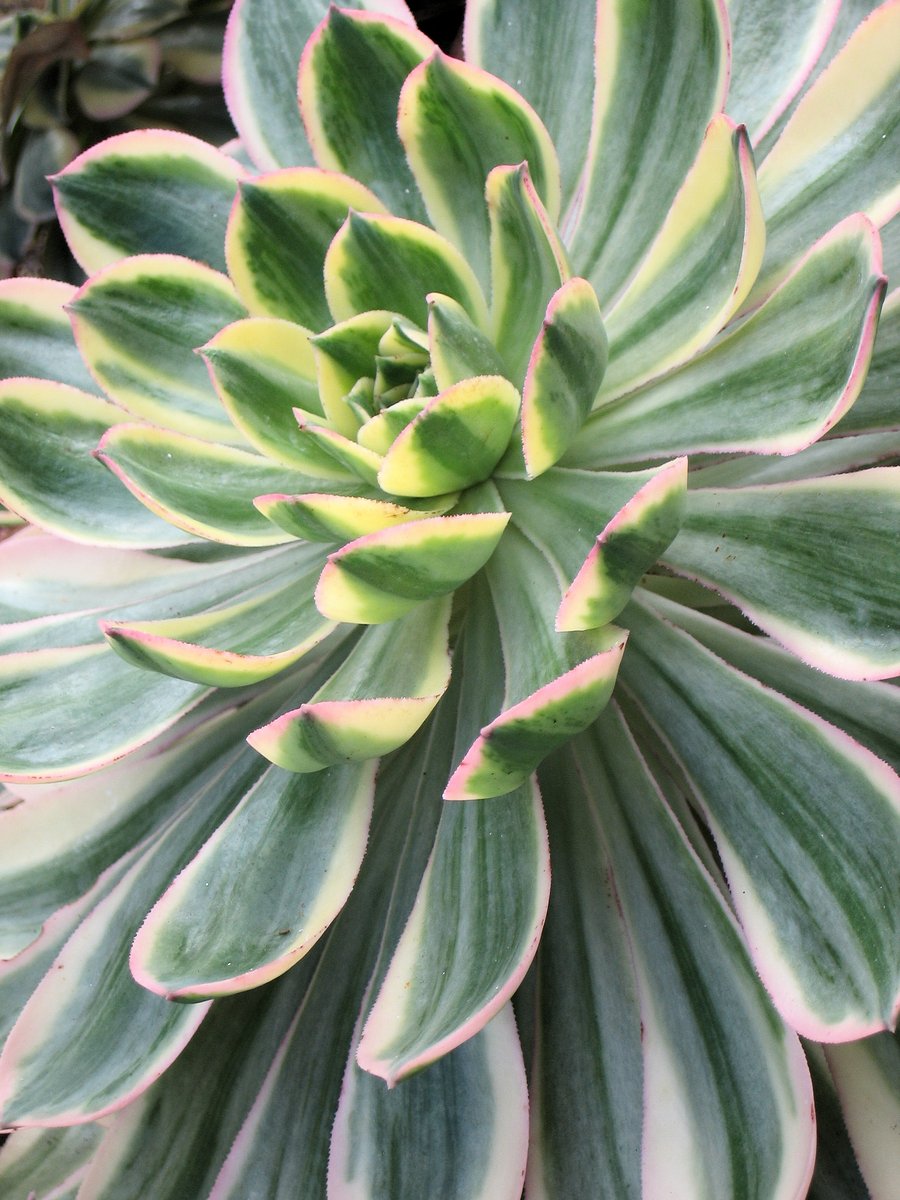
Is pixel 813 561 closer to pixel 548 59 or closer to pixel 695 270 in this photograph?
pixel 695 270

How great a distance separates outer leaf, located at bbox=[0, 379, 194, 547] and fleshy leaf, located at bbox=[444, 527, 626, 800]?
12.4 inches

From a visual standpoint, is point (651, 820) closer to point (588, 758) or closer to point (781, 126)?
point (588, 758)

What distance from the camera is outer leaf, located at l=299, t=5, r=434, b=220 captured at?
2.81ft

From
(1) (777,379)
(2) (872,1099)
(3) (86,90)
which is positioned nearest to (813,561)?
(1) (777,379)

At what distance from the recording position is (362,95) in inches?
35.3

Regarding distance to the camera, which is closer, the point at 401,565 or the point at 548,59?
the point at 401,565

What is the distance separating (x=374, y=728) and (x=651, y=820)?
0.75ft

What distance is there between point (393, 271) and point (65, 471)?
1.13 feet

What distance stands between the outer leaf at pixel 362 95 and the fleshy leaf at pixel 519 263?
152 mm

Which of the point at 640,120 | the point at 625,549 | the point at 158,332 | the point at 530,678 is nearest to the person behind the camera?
the point at 625,549

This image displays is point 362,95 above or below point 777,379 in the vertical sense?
above

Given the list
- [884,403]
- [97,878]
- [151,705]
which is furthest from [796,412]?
[97,878]

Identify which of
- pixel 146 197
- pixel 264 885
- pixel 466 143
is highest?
pixel 146 197

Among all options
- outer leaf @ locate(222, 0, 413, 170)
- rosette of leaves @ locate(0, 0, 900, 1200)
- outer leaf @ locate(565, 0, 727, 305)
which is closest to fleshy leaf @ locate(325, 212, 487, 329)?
rosette of leaves @ locate(0, 0, 900, 1200)
